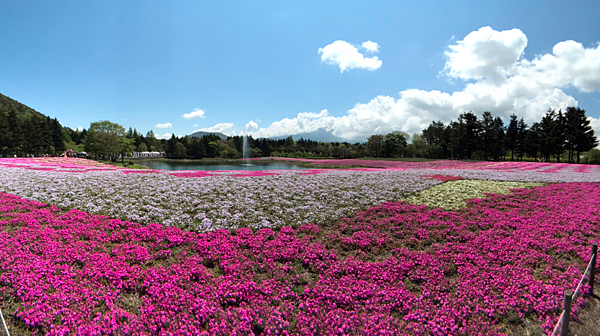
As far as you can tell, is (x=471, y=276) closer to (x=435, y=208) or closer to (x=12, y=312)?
(x=435, y=208)

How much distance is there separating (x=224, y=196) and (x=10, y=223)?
7977mm

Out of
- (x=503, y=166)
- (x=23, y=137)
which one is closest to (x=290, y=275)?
(x=503, y=166)

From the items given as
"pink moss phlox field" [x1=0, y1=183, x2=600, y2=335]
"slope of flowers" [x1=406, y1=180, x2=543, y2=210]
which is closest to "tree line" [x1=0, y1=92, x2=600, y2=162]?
"slope of flowers" [x1=406, y1=180, x2=543, y2=210]

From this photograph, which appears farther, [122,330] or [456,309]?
[456,309]

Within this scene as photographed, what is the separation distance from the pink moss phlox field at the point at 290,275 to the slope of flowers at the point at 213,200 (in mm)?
992

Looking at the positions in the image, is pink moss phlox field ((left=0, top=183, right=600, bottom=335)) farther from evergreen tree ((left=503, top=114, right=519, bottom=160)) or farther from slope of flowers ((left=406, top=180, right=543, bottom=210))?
evergreen tree ((left=503, top=114, right=519, bottom=160))

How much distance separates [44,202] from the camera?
12.1m

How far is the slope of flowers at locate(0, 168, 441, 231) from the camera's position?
34.4 ft

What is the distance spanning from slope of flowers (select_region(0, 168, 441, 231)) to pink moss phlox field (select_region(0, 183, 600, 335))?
992 mm

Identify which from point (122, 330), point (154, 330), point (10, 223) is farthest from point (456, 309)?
point (10, 223)

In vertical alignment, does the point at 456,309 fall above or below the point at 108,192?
below

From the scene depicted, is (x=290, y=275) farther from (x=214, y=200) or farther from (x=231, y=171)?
(x=231, y=171)

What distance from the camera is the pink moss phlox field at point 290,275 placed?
188 inches

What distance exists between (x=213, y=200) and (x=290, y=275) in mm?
8197
